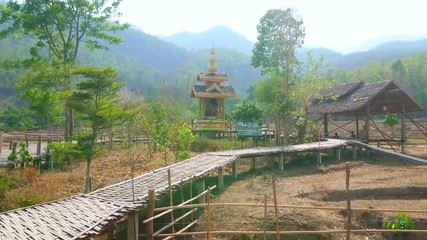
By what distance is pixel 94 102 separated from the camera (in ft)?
37.3

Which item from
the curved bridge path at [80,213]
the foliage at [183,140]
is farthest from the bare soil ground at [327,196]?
the foliage at [183,140]

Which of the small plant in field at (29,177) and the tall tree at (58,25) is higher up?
the tall tree at (58,25)

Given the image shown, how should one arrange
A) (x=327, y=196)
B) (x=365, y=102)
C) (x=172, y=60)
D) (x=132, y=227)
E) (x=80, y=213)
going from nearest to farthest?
(x=80, y=213), (x=132, y=227), (x=327, y=196), (x=365, y=102), (x=172, y=60)

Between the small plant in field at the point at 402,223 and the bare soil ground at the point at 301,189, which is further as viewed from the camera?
the bare soil ground at the point at 301,189

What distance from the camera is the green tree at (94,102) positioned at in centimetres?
1077

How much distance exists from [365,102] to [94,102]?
1290cm

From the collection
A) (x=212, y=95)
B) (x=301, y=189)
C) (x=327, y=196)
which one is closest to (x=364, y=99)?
(x=301, y=189)

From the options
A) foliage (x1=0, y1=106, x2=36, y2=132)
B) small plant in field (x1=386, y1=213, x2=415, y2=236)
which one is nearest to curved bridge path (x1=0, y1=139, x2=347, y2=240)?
small plant in field (x1=386, y1=213, x2=415, y2=236)

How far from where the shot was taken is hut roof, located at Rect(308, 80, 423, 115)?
1933 cm

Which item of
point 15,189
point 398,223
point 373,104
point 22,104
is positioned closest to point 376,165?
point 373,104

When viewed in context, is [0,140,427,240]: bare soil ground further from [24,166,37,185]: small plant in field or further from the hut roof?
the hut roof

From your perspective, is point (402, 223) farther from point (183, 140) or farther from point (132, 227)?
point (183, 140)

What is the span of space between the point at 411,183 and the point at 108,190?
9.19m

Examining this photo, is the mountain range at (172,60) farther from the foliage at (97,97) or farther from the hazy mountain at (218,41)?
the hazy mountain at (218,41)
